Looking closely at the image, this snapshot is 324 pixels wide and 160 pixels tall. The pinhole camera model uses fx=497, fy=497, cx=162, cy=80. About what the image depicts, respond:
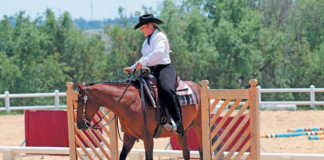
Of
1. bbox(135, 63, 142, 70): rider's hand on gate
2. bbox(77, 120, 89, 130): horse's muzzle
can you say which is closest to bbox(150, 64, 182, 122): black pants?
bbox(135, 63, 142, 70): rider's hand on gate

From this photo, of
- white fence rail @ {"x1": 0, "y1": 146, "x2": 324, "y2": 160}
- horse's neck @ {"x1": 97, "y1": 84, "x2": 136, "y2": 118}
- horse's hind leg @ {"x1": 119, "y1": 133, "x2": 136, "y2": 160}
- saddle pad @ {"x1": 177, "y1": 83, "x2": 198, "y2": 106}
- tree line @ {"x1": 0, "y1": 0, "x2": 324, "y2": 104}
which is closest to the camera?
horse's neck @ {"x1": 97, "y1": 84, "x2": 136, "y2": 118}

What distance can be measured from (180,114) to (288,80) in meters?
21.0

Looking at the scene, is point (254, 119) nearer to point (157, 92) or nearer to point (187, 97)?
point (187, 97)

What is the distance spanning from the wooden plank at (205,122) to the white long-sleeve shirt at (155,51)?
0.60 m

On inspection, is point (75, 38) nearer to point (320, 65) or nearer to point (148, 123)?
point (320, 65)

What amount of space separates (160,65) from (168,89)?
39 cm

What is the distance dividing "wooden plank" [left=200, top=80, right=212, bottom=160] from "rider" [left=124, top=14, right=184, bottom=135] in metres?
0.31

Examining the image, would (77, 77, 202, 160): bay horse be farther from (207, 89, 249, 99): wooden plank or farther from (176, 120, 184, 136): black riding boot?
(207, 89, 249, 99): wooden plank

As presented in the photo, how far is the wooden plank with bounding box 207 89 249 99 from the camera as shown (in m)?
6.30

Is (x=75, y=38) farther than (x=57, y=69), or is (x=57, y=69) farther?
(x=75, y=38)

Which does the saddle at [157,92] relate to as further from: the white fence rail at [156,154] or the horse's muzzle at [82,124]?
the white fence rail at [156,154]

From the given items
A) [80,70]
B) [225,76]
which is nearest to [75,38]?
[80,70]

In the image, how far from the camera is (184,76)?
2584cm

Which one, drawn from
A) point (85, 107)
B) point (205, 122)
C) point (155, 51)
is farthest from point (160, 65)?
point (85, 107)
